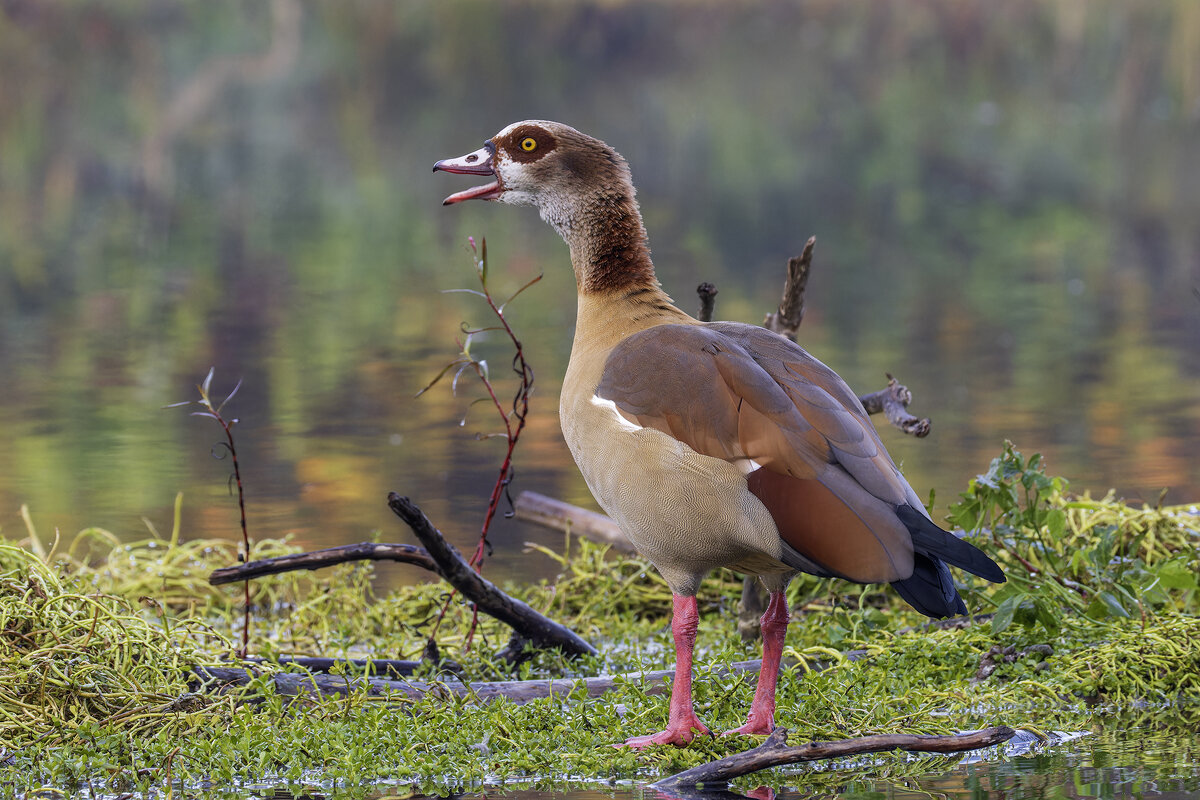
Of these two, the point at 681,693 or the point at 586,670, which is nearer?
the point at 681,693

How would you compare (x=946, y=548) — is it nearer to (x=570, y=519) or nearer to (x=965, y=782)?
(x=965, y=782)

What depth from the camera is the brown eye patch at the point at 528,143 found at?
5.04 m

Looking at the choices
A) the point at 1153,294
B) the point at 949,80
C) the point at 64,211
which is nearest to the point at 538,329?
the point at 1153,294

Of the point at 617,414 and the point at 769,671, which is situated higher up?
the point at 617,414

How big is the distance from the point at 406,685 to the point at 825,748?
1.47 metres

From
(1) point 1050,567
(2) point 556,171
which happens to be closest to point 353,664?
(2) point 556,171

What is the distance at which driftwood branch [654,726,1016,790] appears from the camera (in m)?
3.96

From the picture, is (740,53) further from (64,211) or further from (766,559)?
(766,559)

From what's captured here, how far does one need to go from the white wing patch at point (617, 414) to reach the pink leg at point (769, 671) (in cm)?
66

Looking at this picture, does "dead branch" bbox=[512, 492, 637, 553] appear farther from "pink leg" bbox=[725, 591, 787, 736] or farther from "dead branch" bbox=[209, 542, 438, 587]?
"pink leg" bbox=[725, 591, 787, 736]

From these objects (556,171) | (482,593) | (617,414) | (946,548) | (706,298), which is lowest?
(482,593)

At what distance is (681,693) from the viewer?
14.5 ft

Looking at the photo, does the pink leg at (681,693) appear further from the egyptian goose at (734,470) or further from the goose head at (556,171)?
the goose head at (556,171)

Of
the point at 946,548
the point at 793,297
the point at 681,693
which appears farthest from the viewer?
the point at 793,297
